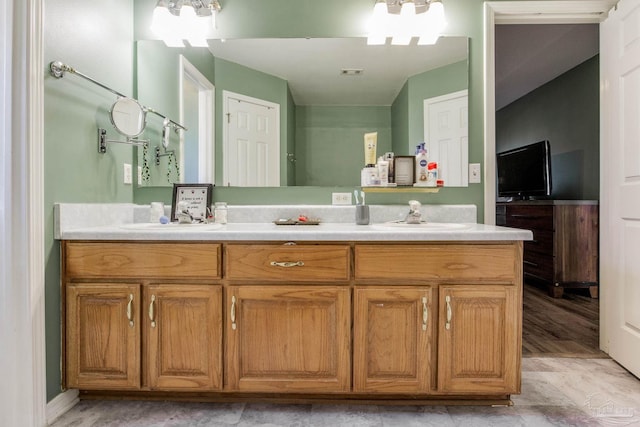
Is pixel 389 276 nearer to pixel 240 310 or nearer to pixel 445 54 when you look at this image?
pixel 240 310

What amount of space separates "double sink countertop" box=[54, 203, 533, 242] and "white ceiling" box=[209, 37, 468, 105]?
2.04 feet

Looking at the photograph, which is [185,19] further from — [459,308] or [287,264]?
[459,308]

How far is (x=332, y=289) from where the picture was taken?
1.50m

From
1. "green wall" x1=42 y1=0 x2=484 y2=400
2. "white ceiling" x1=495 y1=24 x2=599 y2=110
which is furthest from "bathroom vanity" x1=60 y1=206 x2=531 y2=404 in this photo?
"white ceiling" x1=495 y1=24 x2=599 y2=110

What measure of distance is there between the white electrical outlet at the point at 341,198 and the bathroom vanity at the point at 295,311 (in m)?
0.62

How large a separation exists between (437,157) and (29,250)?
1.93 metres

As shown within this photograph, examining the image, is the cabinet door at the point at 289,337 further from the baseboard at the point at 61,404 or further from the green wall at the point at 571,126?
the green wall at the point at 571,126

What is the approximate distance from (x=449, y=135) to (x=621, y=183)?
0.92 m

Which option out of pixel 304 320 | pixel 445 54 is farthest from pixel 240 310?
pixel 445 54

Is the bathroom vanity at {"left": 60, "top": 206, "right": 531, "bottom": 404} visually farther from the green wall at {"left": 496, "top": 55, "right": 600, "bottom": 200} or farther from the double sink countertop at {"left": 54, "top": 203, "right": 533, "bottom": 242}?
the green wall at {"left": 496, "top": 55, "right": 600, "bottom": 200}

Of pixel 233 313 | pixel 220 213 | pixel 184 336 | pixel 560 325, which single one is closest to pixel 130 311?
Result: pixel 184 336

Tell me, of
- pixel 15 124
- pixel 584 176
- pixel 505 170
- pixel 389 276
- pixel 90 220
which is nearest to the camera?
pixel 15 124

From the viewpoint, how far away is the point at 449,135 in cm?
206

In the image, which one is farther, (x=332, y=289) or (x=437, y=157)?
(x=437, y=157)
